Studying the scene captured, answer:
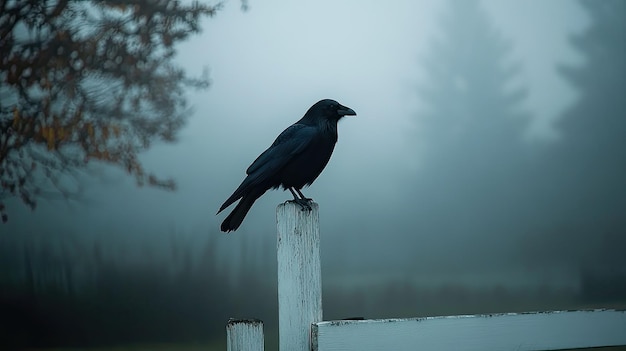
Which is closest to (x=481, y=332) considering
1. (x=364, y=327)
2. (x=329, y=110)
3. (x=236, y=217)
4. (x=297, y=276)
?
(x=364, y=327)

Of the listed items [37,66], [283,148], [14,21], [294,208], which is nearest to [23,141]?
[37,66]

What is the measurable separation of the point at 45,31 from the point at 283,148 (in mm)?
2580

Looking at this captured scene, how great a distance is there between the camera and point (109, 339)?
4.39 meters

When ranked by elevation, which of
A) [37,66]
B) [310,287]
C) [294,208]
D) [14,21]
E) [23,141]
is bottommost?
[310,287]

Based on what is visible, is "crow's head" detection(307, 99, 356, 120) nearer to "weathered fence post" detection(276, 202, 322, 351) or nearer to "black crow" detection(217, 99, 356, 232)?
"black crow" detection(217, 99, 356, 232)

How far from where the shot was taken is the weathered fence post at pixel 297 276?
60.4 inches

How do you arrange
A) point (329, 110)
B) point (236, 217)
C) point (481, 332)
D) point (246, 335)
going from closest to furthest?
point (246, 335), point (481, 332), point (236, 217), point (329, 110)

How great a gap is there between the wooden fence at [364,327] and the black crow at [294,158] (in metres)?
0.64

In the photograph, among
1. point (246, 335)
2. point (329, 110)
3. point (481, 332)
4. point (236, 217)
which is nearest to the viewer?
point (246, 335)

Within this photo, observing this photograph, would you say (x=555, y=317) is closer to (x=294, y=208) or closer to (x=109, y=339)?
(x=294, y=208)

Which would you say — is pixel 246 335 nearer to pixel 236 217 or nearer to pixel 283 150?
pixel 236 217

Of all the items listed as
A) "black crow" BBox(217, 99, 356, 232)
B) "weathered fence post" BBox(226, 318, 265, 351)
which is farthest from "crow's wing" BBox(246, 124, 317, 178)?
"weathered fence post" BBox(226, 318, 265, 351)

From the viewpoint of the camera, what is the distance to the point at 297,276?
5.12ft

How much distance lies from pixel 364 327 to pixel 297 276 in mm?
171
